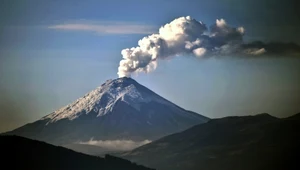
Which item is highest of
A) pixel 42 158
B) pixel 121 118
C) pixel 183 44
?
pixel 183 44

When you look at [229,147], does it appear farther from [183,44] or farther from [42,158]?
[42,158]

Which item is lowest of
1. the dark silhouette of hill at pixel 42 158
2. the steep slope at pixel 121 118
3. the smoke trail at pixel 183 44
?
the dark silhouette of hill at pixel 42 158

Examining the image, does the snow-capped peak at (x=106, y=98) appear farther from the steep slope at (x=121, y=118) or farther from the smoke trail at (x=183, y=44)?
the smoke trail at (x=183, y=44)

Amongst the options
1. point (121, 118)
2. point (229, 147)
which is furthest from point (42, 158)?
point (229, 147)

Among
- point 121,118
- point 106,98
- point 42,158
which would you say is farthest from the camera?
point 106,98

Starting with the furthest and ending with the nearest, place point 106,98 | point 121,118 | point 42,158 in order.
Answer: point 106,98 < point 121,118 < point 42,158

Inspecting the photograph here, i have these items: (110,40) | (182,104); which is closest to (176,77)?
(182,104)

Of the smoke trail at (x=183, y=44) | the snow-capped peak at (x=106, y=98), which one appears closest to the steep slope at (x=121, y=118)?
the snow-capped peak at (x=106, y=98)

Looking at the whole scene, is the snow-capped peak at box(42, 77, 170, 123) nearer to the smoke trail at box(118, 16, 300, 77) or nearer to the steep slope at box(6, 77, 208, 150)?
the steep slope at box(6, 77, 208, 150)
